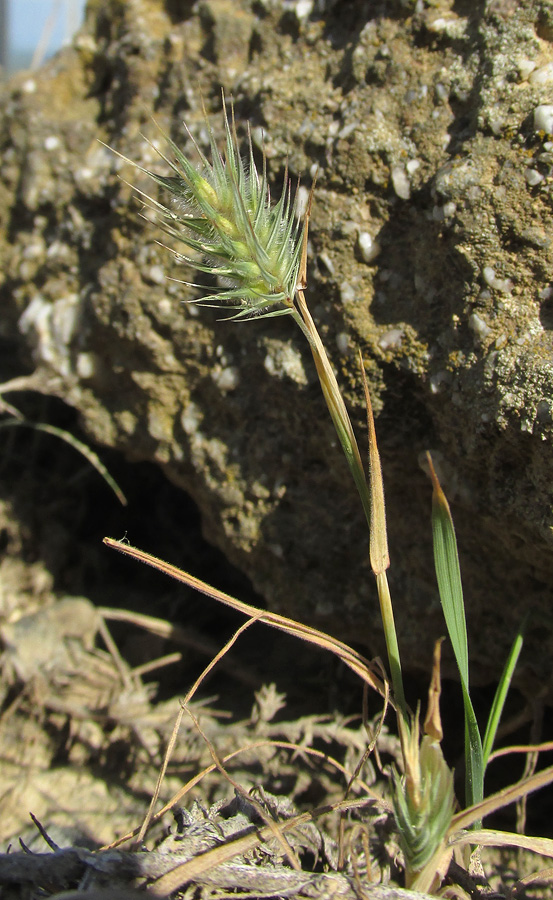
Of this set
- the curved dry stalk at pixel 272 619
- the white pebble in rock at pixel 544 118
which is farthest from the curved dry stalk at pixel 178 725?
the white pebble in rock at pixel 544 118

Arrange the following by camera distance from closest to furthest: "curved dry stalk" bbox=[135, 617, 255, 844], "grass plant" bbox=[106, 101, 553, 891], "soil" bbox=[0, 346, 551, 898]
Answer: "grass plant" bbox=[106, 101, 553, 891] < "curved dry stalk" bbox=[135, 617, 255, 844] < "soil" bbox=[0, 346, 551, 898]

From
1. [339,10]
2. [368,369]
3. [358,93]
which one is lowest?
[368,369]

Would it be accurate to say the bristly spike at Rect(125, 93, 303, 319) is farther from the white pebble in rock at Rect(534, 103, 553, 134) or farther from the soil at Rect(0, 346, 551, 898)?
the soil at Rect(0, 346, 551, 898)

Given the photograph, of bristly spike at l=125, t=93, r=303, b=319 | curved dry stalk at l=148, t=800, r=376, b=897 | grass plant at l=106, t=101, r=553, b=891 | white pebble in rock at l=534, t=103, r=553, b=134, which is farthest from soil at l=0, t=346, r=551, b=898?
white pebble in rock at l=534, t=103, r=553, b=134

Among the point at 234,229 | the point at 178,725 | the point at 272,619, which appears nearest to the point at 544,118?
the point at 234,229

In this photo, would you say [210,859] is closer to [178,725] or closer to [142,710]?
[178,725]

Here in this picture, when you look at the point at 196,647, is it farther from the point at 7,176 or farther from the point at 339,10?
the point at 339,10

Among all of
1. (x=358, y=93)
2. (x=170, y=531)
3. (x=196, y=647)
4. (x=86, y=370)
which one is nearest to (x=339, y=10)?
(x=358, y=93)

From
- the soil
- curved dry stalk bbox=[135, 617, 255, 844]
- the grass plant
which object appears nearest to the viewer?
the grass plant
